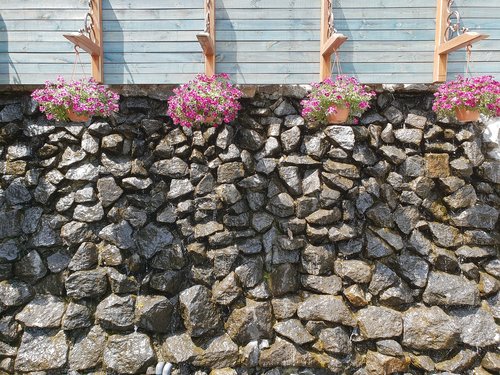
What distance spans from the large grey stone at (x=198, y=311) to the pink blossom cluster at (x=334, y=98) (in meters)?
2.26

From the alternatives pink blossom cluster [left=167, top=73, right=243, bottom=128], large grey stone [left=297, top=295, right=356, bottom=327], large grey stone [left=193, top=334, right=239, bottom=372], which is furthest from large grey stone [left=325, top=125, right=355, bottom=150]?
large grey stone [left=193, top=334, right=239, bottom=372]

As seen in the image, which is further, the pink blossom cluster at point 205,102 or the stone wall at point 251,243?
Result: the stone wall at point 251,243

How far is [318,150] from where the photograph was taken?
440 centimetres

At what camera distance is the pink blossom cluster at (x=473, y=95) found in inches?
158

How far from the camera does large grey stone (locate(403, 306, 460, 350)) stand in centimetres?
409

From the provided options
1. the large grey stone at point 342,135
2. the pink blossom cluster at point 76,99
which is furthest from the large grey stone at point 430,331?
the pink blossom cluster at point 76,99

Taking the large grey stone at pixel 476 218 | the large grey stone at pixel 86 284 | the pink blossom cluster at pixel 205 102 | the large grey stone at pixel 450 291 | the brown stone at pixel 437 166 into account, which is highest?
the pink blossom cluster at pixel 205 102

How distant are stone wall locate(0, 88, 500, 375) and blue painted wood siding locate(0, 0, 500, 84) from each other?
347 mm

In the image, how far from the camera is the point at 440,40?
450 centimetres

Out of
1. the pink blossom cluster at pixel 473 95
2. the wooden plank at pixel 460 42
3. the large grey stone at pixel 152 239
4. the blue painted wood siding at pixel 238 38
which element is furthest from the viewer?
the blue painted wood siding at pixel 238 38

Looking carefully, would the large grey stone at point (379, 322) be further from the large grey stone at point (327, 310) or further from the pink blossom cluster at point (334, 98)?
the pink blossom cluster at point (334, 98)

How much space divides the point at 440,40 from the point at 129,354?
4.87 m

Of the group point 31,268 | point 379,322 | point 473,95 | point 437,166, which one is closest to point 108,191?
point 31,268

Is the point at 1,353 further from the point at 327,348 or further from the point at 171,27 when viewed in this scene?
the point at 171,27
